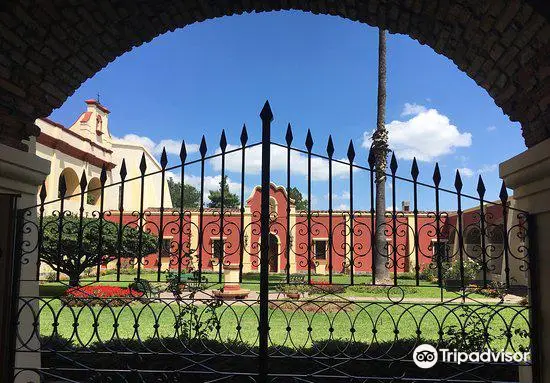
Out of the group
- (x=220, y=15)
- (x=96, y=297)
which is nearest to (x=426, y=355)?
(x=96, y=297)

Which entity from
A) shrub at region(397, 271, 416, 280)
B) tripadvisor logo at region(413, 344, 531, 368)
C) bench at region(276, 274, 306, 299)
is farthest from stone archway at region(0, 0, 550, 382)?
shrub at region(397, 271, 416, 280)

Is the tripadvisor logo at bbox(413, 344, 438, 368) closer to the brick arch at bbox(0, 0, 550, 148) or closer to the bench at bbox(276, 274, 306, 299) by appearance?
the bench at bbox(276, 274, 306, 299)

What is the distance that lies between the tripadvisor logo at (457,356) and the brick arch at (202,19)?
170 centimetres

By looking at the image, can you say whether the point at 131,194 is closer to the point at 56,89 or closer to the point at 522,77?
the point at 56,89

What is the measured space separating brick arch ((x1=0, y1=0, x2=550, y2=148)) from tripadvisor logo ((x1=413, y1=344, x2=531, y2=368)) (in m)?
1.70

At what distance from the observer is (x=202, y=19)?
3768 millimetres

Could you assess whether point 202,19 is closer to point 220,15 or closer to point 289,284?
point 220,15

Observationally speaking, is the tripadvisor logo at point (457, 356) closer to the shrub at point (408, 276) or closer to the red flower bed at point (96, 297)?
the red flower bed at point (96, 297)

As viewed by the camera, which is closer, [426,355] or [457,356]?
[457,356]

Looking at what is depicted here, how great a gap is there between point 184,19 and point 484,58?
2.61 m

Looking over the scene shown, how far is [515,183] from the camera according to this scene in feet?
10.5

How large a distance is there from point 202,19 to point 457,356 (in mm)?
3886

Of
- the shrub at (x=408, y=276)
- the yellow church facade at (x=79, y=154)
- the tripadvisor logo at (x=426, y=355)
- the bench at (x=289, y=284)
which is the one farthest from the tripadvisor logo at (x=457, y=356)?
the shrub at (x=408, y=276)

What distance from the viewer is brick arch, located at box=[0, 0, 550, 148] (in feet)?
9.63
